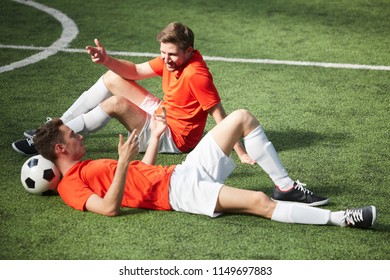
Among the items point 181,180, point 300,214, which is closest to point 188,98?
point 181,180

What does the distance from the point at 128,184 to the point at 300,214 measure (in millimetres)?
1019

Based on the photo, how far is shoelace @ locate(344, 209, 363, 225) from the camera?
4.67m

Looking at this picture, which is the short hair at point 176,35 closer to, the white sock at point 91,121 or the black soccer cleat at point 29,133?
the white sock at point 91,121

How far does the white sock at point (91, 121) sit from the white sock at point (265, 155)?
3.98 ft

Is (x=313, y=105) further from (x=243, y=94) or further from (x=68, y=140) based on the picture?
(x=68, y=140)

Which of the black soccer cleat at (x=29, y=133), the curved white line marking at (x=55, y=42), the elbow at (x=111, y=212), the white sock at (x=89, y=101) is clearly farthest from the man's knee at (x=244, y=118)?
the curved white line marking at (x=55, y=42)

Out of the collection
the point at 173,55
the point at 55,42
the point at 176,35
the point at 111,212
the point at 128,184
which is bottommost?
the point at 55,42

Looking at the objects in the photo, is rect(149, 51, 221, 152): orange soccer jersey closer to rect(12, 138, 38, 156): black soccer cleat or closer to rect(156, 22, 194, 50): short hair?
rect(156, 22, 194, 50): short hair

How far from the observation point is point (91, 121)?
5820 mm

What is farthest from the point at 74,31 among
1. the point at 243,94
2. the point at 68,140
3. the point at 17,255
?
the point at 17,255

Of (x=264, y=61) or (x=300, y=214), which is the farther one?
(x=264, y=61)

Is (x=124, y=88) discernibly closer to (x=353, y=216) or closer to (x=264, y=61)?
(x=353, y=216)

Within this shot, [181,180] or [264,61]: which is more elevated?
[181,180]

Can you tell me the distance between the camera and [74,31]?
8.95 meters
